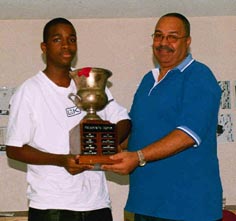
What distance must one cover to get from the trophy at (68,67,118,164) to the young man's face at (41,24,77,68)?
0.08 m

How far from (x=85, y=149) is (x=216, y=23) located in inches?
79.3

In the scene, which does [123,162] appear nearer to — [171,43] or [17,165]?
[171,43]

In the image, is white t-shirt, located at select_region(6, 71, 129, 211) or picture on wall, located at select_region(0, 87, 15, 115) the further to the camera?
picture on wall, located at select_region(0, 87, 15, 115)

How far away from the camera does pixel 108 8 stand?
3.37 m

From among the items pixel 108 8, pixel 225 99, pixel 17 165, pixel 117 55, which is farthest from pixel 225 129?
pixel 17 165

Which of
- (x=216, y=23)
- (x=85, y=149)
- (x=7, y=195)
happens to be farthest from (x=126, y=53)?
(x=85, y=149)

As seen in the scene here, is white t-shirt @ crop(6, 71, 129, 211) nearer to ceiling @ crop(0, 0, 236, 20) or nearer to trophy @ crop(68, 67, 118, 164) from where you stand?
trophy @ crop(68, 67, 118, 164)

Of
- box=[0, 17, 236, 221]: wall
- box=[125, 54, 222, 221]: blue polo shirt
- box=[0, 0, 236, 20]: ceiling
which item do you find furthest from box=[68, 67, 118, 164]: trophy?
box=[0, 17, 236, 221]: wall

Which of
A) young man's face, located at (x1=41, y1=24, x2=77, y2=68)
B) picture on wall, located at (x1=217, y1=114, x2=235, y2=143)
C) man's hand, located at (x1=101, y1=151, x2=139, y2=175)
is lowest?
man's hand, located at (x1=101, y1=151, x2=139, y2=175)

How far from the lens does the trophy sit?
1.96 m

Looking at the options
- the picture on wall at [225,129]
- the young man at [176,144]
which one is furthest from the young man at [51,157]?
the picture on wall at [225,129]

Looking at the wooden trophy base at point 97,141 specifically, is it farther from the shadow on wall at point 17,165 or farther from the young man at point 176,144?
the shadow on wall at point 17,165

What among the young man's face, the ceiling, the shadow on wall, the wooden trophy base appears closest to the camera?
the wooden trophy base

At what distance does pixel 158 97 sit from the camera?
2.12m
